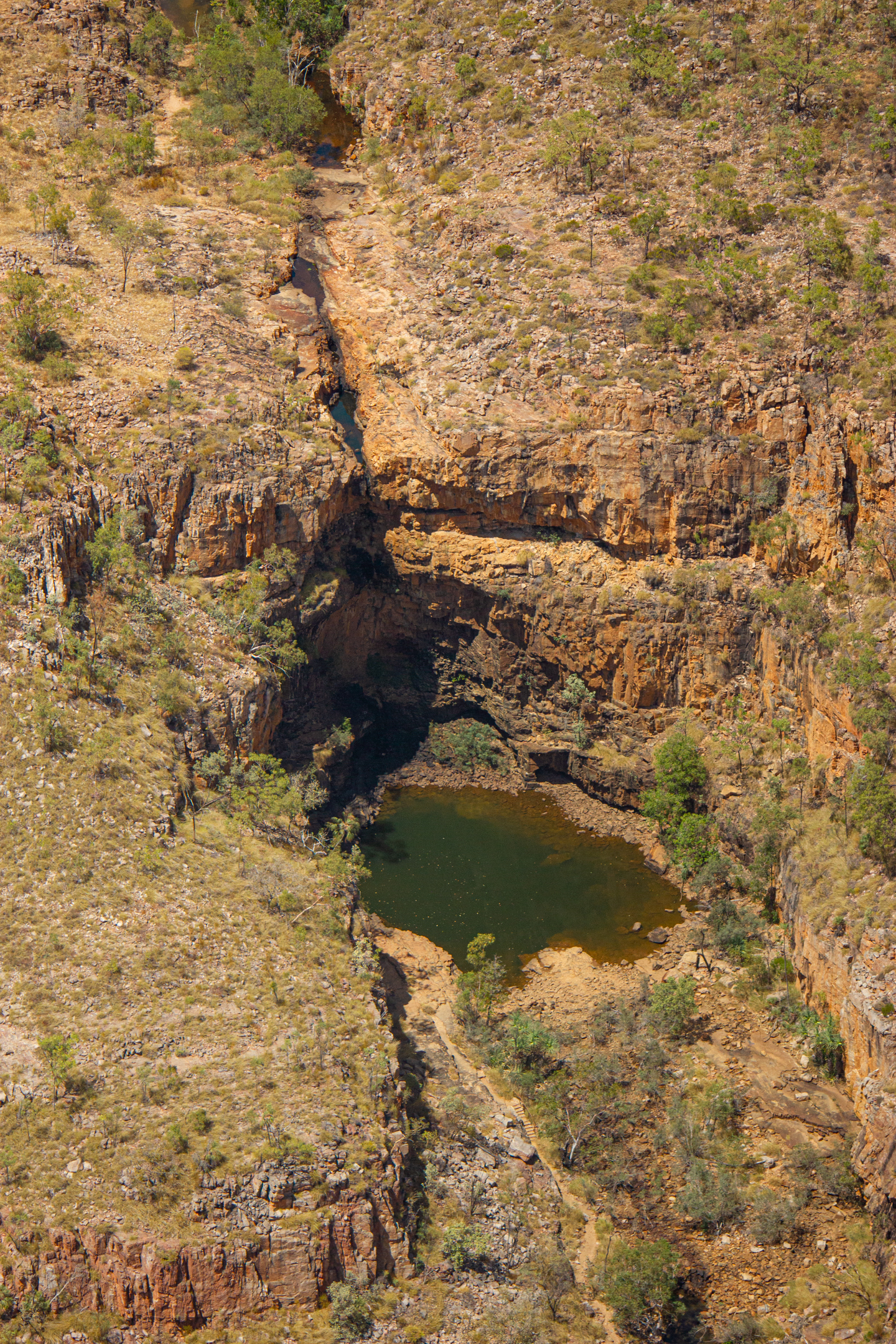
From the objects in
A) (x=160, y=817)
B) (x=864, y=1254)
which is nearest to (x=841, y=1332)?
(x=864, y=1254)

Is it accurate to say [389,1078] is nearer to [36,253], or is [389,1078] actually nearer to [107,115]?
[36,253]

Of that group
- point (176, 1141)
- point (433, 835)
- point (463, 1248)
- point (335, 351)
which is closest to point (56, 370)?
point (335, 351)

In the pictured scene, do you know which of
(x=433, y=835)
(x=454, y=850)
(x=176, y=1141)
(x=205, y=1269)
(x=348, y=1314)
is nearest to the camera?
(x=205, y=1269)

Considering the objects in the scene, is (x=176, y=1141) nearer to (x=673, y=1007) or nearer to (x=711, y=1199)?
(x=711, y=1199)

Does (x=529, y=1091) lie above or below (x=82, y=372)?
below

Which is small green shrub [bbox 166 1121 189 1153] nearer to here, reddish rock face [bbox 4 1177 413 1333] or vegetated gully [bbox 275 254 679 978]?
reddish rock face [bbox 4 1177 413 1333]

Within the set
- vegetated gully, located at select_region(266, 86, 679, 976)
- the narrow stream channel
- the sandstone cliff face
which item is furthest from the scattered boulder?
the narrow stream channel

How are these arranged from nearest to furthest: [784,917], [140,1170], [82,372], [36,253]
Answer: [140,1170] < [784,917] < [82,372] < [36,253]

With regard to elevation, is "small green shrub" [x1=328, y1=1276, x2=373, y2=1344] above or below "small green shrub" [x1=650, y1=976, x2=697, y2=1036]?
below

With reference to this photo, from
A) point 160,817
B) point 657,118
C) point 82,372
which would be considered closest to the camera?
point 160,817
